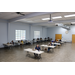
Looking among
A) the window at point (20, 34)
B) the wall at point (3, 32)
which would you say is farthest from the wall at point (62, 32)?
the wall at point (3, 32)

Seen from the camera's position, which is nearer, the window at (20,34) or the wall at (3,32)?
the wall at (3,32)

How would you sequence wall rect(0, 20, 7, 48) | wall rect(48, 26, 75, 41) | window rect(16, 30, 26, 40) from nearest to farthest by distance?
wall rect(0, 20, 7, 48) → window rect(16, 30, 26, 40) → wall rect(48, 26, 75, 41)

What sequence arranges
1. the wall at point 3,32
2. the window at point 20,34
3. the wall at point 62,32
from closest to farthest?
the wall at point 3,32 → the window at point 20,34 → the wall at point 62,32

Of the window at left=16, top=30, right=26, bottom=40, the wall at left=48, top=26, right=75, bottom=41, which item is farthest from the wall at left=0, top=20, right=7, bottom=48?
the wall at left=48, top=26, right=75, bottom=41

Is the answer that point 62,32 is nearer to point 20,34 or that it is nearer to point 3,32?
point 20,34

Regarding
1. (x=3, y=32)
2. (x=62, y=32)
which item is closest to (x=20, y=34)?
(x=3, y=32)

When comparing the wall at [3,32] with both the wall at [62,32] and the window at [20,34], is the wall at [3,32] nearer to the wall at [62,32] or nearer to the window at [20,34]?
the window at [20,34]

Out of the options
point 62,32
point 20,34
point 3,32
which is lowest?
point 20,34

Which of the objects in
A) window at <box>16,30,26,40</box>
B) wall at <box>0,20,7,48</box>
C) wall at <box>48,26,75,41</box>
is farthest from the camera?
wall at <box>48,26,75,41</box>

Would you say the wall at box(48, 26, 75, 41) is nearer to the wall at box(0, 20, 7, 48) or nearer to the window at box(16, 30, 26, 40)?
the window at box(16, 30, 26, 40)

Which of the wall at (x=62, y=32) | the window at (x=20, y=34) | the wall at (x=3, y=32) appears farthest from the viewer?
the wall at (x=62, y=32)

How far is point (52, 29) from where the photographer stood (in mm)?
20859

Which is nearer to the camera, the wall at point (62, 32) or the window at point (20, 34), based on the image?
the window at point (20, 34)
